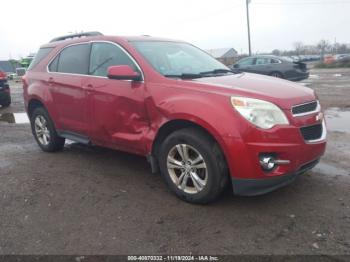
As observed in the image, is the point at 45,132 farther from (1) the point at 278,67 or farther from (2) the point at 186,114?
(1) the point at 278,67

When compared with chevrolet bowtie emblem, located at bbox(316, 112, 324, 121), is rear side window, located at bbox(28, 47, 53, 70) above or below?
above

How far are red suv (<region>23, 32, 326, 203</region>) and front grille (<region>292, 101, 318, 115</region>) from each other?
0.01 m

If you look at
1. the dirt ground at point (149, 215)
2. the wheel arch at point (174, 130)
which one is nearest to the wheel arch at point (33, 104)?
the dirt ground at point (149, 215)

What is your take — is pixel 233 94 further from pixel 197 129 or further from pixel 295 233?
pixel 295 233

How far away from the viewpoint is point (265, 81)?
4199mm

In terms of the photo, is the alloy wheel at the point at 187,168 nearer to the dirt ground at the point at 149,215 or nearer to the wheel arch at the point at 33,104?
the dirt ground at the point at 149,215

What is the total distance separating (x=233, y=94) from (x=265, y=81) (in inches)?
31.6

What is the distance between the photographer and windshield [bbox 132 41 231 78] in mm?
4417

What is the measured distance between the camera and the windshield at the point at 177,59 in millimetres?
4417

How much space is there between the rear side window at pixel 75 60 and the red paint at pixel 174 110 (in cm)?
11

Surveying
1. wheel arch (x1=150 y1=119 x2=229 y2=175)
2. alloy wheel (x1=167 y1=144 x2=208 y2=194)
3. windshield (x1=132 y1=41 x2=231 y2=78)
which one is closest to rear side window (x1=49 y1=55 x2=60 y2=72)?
windshield (x1=132 y1=41 x2=231 y2=78)

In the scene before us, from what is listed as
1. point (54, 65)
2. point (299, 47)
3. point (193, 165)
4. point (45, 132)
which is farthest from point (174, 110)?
point (299, 47)

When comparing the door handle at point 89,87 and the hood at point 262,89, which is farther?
the door handle at point 89,87

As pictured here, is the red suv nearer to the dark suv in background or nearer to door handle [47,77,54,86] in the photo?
door handle [47,77,54,86]
